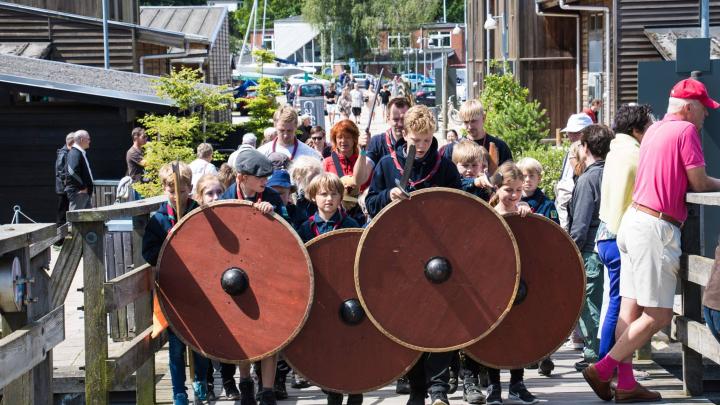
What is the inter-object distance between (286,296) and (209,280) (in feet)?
1.43

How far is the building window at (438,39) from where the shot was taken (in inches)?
4255

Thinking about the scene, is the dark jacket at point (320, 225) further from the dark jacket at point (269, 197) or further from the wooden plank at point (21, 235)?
the wooden plank at point (21, 235)

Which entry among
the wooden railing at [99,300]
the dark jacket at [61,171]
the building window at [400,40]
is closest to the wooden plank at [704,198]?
the wooden railing at [99,300]

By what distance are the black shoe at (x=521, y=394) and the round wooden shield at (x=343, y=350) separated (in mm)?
866

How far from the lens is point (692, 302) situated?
7074 mm

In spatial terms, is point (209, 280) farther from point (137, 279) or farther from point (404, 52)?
point (404, 52)

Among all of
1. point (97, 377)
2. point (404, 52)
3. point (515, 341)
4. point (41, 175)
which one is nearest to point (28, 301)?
point (97, 377)

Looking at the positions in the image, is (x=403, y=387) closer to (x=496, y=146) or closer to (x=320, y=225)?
(x=320, y=225)

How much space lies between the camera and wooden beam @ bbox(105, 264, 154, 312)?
626 centimetres

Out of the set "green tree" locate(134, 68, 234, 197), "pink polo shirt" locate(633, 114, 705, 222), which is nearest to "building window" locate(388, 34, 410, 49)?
"green tree" locate(134, 68, 234, 197)

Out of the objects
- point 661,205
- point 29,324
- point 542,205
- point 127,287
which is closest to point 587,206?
point 542,205

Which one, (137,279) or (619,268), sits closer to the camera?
(137,279)

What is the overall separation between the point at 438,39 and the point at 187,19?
216 ft

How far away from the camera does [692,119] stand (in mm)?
6578
